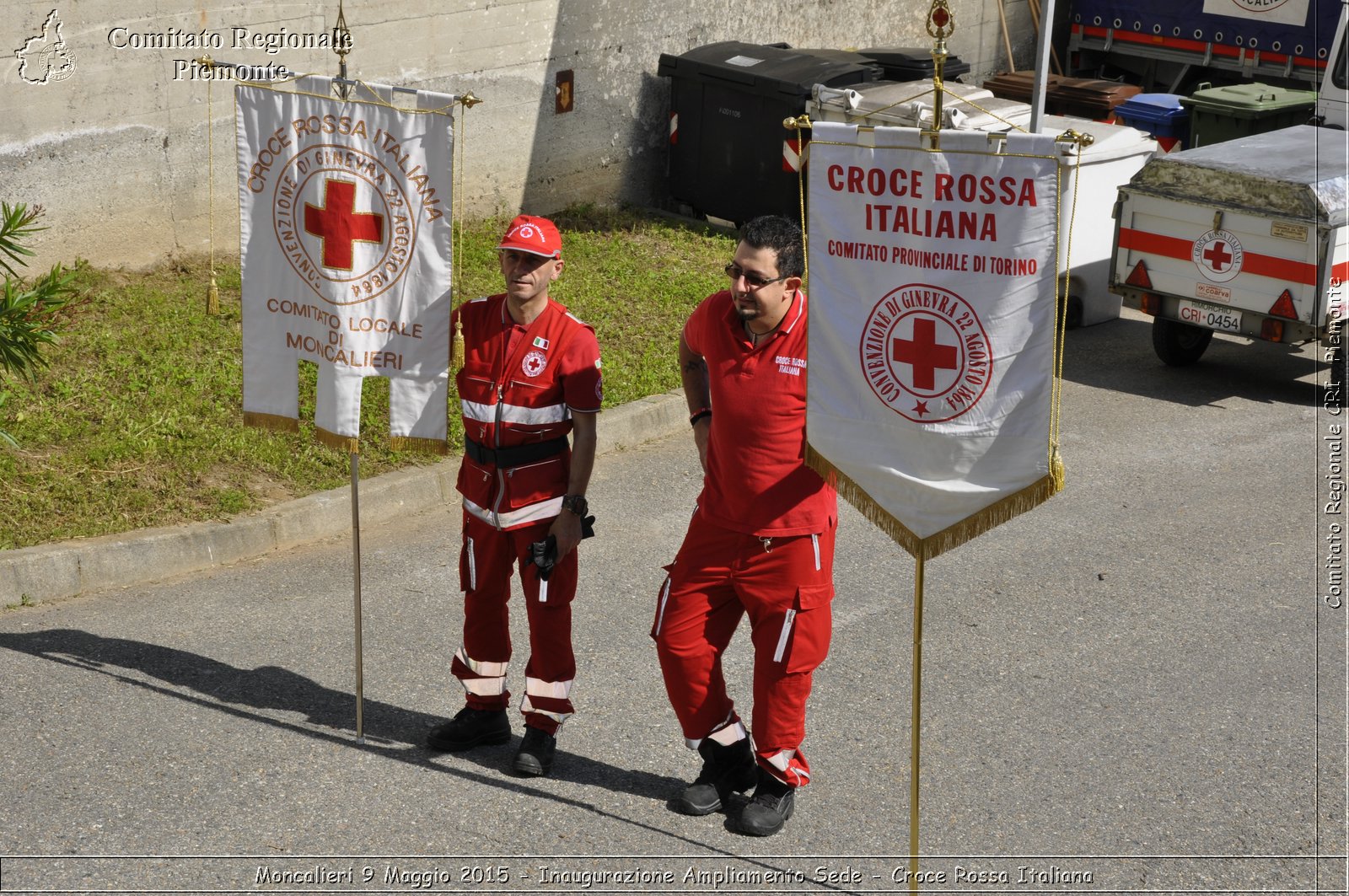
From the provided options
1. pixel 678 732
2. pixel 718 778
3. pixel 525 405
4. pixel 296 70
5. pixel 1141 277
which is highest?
pixel 296 70

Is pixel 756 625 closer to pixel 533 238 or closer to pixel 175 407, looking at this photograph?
pixel 533 238

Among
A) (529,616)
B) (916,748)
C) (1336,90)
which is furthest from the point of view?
(1336,90)

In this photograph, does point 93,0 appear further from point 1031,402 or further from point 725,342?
point 1031,402

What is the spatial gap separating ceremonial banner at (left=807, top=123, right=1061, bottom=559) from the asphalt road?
122cm

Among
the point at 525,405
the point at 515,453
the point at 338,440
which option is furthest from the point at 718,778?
the point at 338,440

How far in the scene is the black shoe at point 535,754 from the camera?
5246 mm

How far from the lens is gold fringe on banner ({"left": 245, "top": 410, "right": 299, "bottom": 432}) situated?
18.7ft

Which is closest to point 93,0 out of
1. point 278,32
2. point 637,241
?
point 278,32

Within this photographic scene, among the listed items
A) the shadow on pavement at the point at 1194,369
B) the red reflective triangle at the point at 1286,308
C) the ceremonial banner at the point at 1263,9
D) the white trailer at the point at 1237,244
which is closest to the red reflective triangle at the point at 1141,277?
the white trailer at the point at 1237,244

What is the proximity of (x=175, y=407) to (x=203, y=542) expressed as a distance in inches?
53.7

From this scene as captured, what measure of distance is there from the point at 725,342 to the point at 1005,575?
9.66 feet

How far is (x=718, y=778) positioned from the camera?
5090mm

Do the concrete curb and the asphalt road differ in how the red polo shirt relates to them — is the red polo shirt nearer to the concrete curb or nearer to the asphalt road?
the asphalt road

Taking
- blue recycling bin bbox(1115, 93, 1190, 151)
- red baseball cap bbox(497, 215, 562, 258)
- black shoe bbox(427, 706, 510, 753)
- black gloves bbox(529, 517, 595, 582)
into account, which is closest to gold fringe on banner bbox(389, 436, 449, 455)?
black gloves bbox(529, 517, 595, 582)
